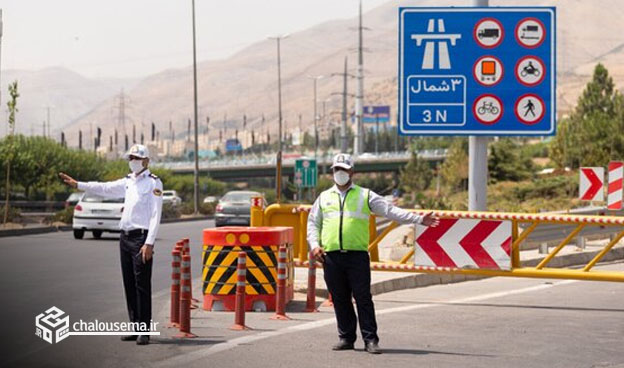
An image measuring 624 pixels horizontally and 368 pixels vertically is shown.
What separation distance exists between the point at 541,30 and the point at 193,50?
51121 mm

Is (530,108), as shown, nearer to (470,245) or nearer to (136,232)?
(470,245)

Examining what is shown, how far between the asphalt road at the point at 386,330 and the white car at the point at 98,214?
11506 mm

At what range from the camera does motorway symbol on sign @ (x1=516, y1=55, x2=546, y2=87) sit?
18.6 meters

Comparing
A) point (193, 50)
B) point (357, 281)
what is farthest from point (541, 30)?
point (193, 50)

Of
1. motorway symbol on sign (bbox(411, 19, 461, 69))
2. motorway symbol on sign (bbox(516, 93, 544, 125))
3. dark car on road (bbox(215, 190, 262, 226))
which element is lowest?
dark car on road (bbox(215, 190, 262, 226))

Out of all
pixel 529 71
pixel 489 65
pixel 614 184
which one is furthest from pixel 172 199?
pixel 529 71

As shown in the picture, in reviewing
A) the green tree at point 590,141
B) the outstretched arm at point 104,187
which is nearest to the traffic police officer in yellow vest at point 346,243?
the outstretched arm at point 104,187

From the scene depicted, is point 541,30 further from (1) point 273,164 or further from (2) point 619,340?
(1) point 273,164

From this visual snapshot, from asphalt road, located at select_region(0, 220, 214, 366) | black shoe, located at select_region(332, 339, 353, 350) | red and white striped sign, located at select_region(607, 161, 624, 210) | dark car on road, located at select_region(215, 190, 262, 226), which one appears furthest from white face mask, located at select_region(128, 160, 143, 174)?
dark car on road, located at select_region(215, 190, 262, 226)

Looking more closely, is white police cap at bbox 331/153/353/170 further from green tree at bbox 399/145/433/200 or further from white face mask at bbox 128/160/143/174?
green tree at bbox 399/145/433/200

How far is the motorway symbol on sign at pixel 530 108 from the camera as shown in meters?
18.6

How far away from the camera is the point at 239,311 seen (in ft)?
40.2

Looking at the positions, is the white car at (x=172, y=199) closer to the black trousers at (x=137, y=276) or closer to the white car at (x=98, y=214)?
the white car at (x=98, y=214)

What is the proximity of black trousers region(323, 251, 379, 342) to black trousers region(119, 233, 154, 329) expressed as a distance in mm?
1683
